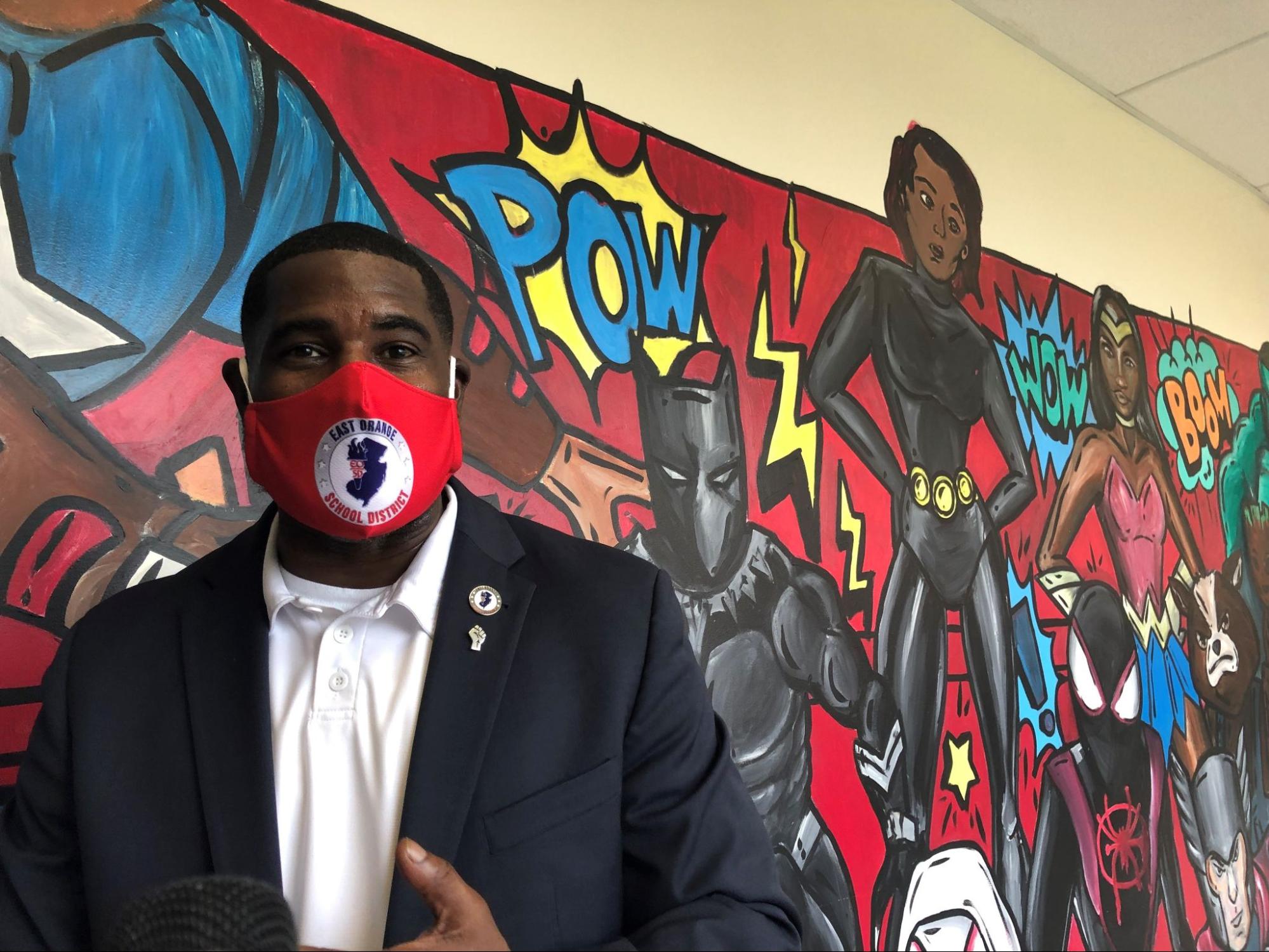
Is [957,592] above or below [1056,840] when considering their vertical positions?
above

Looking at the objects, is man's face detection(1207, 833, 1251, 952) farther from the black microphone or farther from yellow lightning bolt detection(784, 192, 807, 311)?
the black microphone

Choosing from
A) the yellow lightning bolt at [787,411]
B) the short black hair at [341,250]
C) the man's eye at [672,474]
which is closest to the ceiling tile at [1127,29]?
the yellow lightning bolt at [787,411]

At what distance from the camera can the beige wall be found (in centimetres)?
205

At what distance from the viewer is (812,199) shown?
2439 mm

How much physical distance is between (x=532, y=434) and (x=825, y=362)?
80 centimetres

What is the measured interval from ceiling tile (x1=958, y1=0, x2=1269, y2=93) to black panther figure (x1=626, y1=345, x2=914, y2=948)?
1.51 metres

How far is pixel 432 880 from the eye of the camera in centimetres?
91

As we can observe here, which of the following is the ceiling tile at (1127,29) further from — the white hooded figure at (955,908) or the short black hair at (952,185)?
the white hooded figure at (955,908)

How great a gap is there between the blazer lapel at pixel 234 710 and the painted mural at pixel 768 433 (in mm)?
340

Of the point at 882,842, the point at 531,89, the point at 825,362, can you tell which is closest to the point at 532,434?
the point at 531,89

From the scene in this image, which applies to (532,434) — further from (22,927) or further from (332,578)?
(22,927)

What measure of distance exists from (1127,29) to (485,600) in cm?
275

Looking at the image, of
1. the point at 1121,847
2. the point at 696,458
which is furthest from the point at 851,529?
the point at 1121,847

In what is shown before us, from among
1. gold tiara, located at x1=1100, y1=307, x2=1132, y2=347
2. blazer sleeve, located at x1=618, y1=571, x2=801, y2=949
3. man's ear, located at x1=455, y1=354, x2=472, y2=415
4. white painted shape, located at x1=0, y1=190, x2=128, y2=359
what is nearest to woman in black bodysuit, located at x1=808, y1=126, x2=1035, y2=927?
gold tiara, located at x1=1100, y1=307, x2=1132, y2=347
